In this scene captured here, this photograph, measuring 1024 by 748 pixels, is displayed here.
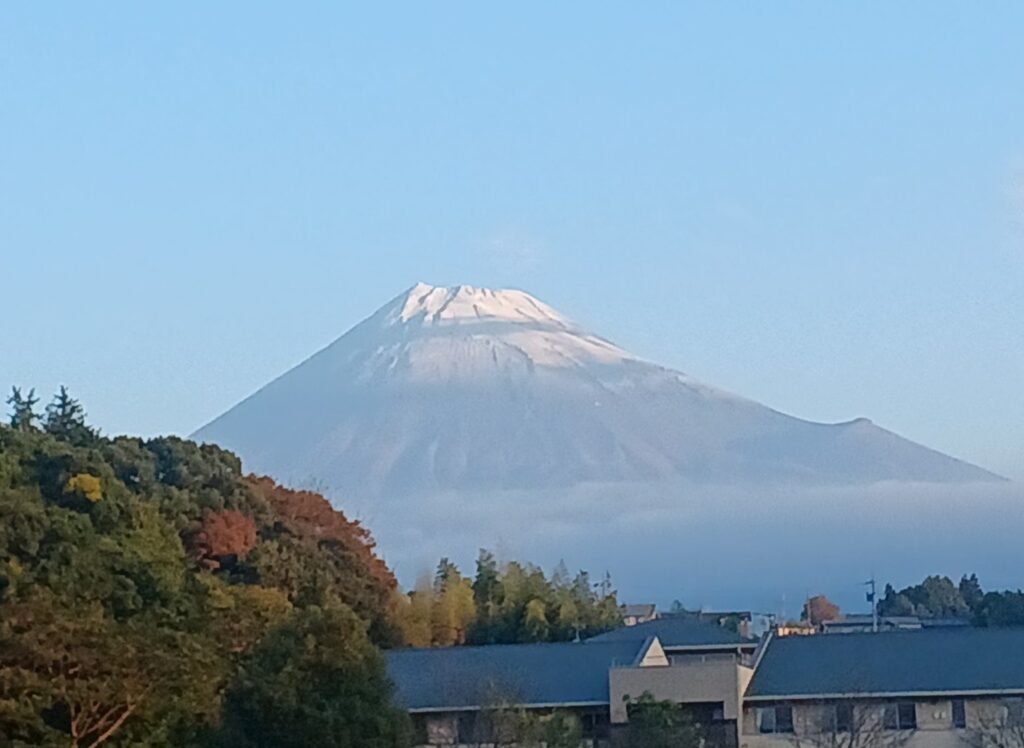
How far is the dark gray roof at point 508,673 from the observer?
30.9 m

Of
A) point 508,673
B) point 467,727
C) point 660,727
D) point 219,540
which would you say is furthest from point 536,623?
point 660,727

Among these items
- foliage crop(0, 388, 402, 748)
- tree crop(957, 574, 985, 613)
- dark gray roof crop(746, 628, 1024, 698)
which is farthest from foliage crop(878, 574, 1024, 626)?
foliage crop(0, 388, 402, 748)

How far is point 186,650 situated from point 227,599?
15.8 feet

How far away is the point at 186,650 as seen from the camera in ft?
65.6

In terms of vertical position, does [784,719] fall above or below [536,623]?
below

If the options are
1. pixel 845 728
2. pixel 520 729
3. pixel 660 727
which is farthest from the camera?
pixel 845 728

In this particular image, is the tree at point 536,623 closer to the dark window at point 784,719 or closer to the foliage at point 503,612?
the foliage at point 503,612

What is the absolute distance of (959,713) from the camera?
3044 cm

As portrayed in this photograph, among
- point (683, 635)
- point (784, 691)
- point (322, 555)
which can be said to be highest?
point (322, 555)

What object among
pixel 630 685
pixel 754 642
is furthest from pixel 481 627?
pixel 630 685

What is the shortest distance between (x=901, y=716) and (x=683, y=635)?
672 centimetres

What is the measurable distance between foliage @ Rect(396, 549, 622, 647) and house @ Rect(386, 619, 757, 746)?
6.71m

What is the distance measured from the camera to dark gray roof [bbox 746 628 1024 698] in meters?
30.6

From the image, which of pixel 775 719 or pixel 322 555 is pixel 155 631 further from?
pixel 322 555
